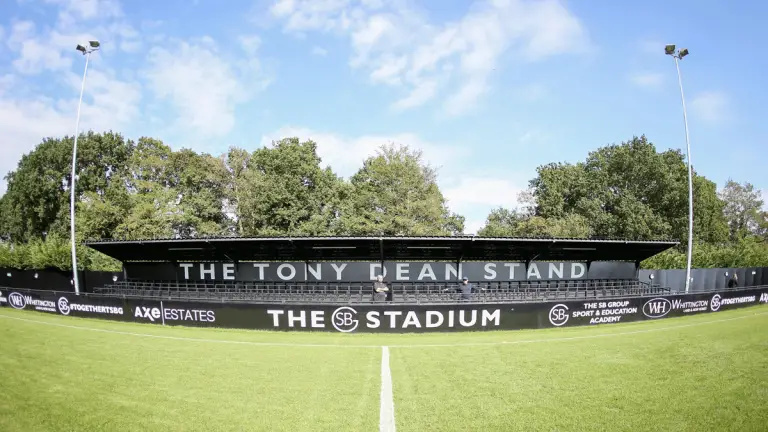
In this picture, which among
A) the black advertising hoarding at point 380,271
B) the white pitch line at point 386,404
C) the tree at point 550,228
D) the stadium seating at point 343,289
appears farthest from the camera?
the tree at point 550,228

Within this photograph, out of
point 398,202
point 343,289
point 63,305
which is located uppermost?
point 398,202

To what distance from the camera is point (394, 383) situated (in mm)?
9047

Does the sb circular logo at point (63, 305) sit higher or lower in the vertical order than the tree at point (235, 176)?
lower

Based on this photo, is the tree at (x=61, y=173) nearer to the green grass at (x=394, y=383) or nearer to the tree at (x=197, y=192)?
the tree at (x=197, y=192)

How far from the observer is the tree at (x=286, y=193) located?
42781 millimetres

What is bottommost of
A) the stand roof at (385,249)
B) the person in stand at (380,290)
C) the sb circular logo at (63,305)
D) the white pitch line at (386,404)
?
the sb circular logo at (63,305)

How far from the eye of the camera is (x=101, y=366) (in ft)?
33.1

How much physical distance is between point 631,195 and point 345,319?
4647 cm

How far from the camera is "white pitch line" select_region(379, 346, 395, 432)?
6.60 meters

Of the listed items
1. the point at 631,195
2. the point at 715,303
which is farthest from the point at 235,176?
the point at 631,195

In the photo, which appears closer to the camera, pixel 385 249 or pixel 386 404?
pixel 386 404

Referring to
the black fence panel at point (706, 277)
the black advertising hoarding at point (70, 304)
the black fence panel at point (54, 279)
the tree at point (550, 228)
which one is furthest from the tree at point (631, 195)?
the black fence panel at point (54, 279)

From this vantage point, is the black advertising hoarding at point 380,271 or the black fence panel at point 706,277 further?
the black fence panel at point 706,277

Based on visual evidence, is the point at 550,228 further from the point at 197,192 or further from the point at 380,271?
the point at 197,192
